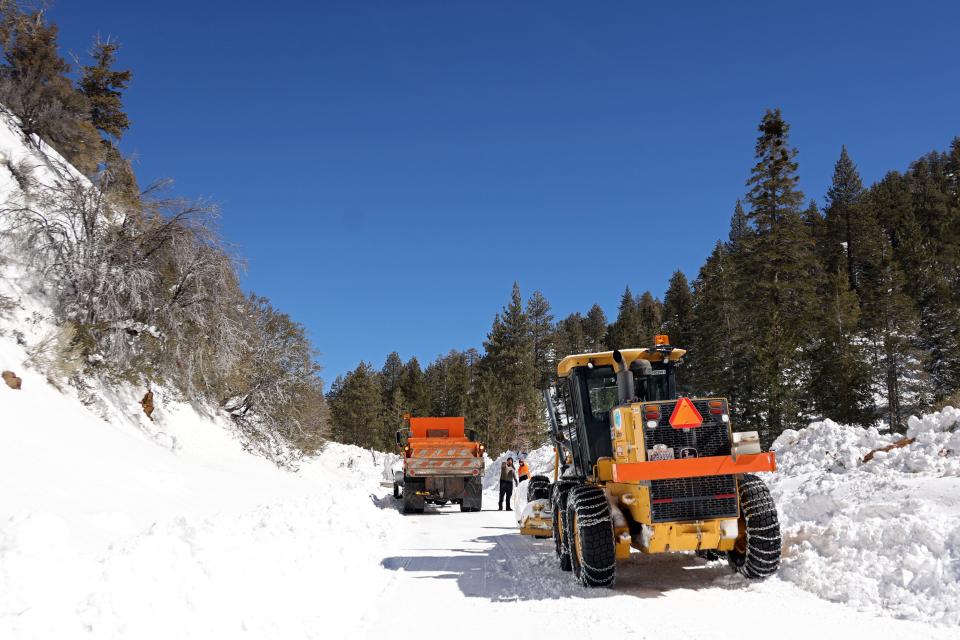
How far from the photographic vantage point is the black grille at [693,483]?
7039 millimetres

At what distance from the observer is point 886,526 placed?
22.8ft

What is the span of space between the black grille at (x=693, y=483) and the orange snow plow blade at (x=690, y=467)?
21cm

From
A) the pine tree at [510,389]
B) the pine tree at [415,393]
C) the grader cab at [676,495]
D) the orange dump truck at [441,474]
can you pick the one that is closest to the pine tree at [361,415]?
the pine tree at [415,393]

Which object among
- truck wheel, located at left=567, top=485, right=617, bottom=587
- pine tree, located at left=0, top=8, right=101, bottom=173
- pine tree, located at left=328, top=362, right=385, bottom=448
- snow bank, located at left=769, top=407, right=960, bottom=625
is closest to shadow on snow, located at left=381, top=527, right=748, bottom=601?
truck wheel, located at left=567, top=485, right=617, bottom=587

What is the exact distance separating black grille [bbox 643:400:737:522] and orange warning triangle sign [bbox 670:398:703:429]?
2.6 inches

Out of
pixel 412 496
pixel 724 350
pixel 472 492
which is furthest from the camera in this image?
pixel 724 350

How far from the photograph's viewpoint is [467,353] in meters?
120

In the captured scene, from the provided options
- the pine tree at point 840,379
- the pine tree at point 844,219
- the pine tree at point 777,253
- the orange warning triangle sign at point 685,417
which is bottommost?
the orange warning triangle sign at point 685,417

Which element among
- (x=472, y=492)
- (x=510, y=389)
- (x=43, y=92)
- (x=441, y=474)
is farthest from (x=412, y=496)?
(x=510, y=389)

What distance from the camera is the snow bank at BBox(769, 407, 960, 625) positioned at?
592cm

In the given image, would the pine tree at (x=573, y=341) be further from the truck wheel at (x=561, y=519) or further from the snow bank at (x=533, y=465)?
the truck wheel at (x=561, y=519)

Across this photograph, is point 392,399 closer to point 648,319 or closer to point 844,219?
point 648,319

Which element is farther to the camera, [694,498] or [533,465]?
[533,465]

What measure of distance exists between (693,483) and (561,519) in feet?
6.83
